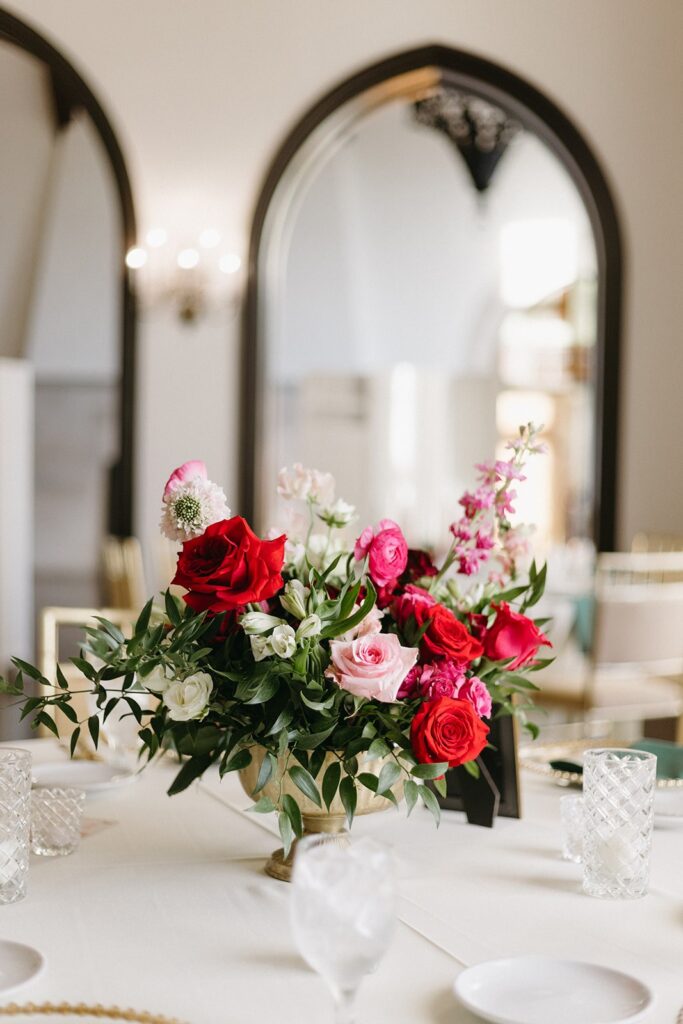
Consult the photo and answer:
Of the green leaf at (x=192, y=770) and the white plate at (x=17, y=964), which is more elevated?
the green leaf at (x=192, y=770)

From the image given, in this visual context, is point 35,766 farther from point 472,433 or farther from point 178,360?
point 472,433

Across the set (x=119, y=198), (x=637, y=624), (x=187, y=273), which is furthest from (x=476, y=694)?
(x=119, y=198)

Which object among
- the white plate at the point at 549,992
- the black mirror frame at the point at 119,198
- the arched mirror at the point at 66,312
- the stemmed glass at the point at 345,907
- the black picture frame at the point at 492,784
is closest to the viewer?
the stemmed glass at the point at 345,907

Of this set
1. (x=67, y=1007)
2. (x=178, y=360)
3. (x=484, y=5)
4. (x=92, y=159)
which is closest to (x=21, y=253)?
(x=92, y=159)

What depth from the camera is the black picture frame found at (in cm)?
154

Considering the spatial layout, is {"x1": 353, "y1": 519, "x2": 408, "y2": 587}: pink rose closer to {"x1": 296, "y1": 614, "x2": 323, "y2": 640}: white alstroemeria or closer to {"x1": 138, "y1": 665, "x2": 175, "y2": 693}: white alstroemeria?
{"x1": 296, "y1": 614, "x2": 323, "y2": 640}: white alstroemeria

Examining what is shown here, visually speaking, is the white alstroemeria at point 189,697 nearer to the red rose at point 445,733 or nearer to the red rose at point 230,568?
the red rose at point 230,568

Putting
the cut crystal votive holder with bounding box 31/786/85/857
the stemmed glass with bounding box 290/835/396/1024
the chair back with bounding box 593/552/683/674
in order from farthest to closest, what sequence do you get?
the chair back with bounding box 593/552/683/674
the cut crystal votive holder with bounding box 31/786/85/857
the stemmed glass with bounding box 290/835/396/1024

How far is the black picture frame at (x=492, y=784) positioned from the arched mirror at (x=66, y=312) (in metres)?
3.00

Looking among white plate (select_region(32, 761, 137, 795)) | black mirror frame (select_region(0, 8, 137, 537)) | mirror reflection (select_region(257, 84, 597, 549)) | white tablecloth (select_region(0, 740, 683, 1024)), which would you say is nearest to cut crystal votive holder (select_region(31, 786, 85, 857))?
white tablecloth (select_region(0, 740, 683, 1024))

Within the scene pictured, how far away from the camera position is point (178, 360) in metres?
4.50

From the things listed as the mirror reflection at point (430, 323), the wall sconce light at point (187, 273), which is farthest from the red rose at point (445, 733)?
the mirror reflection at point (430, 323)

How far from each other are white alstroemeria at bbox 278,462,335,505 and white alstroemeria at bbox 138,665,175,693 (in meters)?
0.29

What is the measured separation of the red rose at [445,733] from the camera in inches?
46.9
